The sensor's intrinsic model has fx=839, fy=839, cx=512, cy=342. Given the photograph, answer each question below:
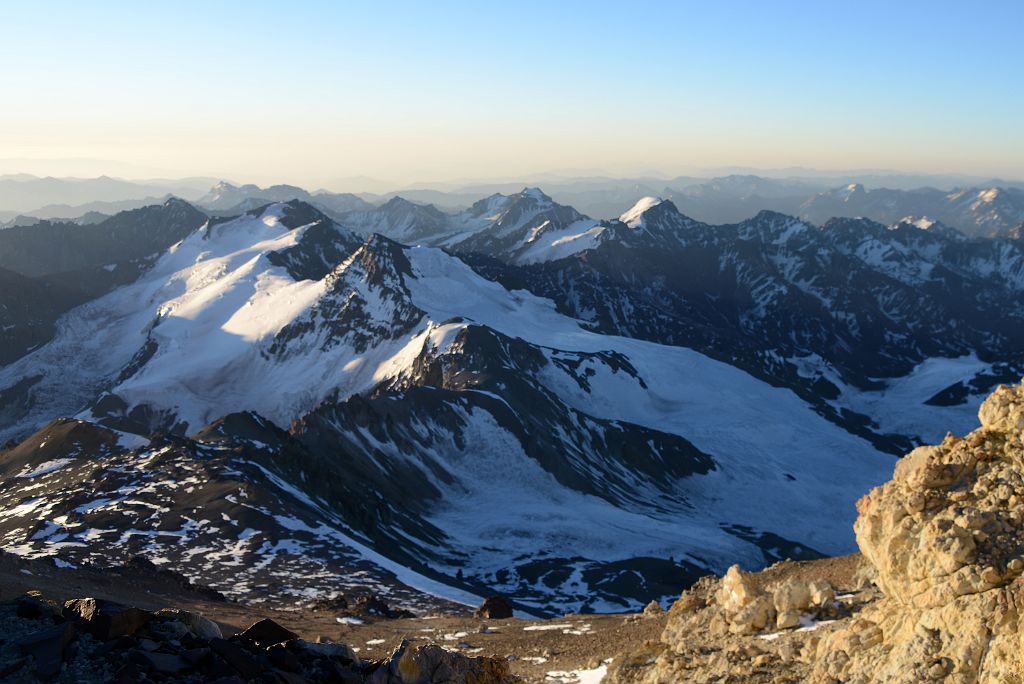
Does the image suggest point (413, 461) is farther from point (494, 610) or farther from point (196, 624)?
point (196, 624)

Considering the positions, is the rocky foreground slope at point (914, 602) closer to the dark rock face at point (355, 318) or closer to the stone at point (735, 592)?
the stone at point (735, 592)

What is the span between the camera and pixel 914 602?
17703 millimetres

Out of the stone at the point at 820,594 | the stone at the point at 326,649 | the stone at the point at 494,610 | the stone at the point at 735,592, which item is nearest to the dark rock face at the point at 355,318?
the stone at the point at 494,610

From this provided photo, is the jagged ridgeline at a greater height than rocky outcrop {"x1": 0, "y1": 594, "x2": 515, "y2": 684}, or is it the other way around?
rocky outcrop {"x1": 0, "y1": 594, "x2": 515, "y2": 684}

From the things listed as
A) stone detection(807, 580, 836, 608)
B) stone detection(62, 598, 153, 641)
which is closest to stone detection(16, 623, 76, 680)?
stone detection(62, 598, 153, 641)

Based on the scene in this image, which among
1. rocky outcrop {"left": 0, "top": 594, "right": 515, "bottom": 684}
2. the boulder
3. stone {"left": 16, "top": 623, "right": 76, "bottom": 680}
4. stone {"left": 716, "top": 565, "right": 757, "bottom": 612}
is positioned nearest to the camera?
stone {"left": 16, "top": 623, "right": 76, "bottom": 680}

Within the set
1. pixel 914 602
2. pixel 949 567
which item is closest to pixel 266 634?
pixel 914 602

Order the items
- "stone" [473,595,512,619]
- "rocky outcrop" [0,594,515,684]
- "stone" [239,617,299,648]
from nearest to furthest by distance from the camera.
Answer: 1. "rocky outcrop" [0,594,515,684]
2. "stone" [239,617,299,648]
3. "stone" [473,595,512,619]

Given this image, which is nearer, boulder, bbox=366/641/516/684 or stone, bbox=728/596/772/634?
boulder, bbox=366/641/516/684

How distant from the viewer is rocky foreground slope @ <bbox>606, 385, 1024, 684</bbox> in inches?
616

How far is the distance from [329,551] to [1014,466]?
47.3m

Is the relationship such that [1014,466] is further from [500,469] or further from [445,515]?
[500,469]

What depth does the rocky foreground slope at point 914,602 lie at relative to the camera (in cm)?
1564

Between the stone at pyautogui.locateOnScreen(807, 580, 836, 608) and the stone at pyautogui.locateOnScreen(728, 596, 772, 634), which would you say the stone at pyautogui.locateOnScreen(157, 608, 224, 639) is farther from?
the stone at pyautogui.locateOnScreen(807, 580, 836, 608)
